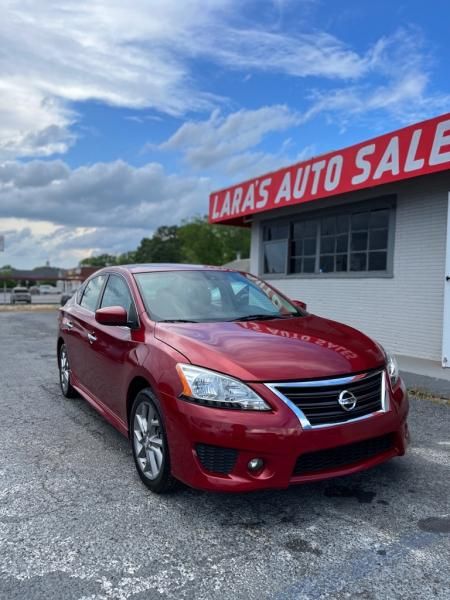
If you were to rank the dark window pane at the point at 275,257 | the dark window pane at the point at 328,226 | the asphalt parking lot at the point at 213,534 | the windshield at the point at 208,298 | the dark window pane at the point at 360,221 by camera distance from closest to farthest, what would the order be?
the asphalt parking lot at the point at 213,534 < the windshield at the point at 208,298 < the dark window pane at the point at 360,221 < the dark window pane at the point at 328,226 < the dark window pane at the point at 275,257

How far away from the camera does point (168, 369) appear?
322 centimetres

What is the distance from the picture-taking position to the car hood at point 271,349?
303 centimetres

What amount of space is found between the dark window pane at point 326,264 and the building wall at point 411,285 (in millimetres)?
680

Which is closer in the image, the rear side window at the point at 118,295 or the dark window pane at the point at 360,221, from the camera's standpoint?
the rear side window at the point at 118,295

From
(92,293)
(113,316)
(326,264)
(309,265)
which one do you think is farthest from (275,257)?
(113,316)

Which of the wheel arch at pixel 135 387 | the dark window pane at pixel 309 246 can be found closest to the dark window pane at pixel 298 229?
the dark window pane at pixel 309 246

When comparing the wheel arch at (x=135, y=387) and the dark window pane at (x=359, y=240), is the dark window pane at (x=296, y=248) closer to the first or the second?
the dark window pane at (x=359, y=240)

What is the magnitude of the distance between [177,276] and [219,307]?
560 mm

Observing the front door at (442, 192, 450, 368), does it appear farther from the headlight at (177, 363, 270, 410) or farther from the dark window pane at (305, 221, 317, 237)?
the headlight at (177, 363, 270, 410)

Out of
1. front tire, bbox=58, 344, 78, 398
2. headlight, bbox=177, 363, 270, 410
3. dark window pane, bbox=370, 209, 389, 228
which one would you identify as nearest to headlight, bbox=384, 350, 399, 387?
headlight, bbox=177, 363, 270, 410

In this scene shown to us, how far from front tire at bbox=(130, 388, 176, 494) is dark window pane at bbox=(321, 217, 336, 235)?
27.1ft

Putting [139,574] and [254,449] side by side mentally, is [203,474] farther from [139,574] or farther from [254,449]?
[139,574]

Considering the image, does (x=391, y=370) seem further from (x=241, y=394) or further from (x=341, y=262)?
(x=341, y=262)

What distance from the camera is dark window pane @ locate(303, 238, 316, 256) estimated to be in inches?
460
